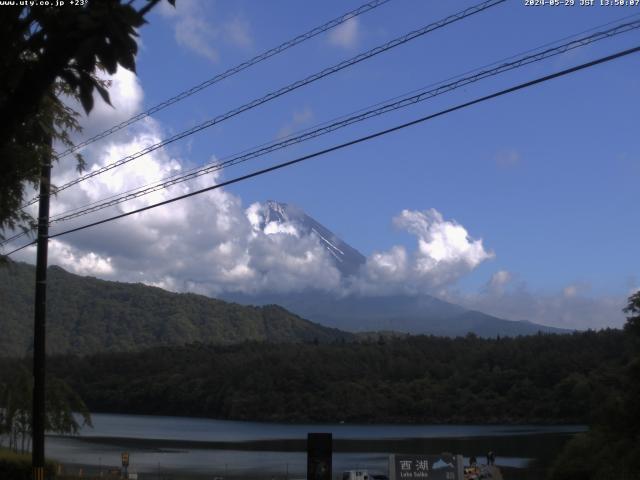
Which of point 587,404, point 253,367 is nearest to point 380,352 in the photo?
point 253,367

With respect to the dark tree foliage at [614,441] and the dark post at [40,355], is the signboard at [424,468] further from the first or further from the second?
the dark tree foliage at [614,441]

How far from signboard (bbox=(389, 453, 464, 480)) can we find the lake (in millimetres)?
35940

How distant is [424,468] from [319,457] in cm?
349

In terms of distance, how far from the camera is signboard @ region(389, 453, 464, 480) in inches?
599

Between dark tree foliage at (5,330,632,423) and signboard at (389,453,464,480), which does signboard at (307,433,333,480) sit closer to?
signboard at (389,453,464,480)

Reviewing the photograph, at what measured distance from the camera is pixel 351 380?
134 metres

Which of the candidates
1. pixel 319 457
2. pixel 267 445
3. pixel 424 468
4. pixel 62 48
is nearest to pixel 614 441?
pixel 424 468

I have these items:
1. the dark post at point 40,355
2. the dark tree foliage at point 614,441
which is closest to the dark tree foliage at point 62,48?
the dark post at point 40,355

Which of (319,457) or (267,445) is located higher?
(319,457)

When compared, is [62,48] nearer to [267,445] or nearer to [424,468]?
[424,468]

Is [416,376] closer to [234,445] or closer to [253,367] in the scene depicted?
[253,367]

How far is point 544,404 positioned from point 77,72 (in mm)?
111438

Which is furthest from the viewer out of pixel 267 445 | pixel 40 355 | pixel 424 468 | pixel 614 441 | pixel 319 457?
pixel 267 445

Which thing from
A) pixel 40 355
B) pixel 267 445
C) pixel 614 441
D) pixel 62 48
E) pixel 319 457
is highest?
pixel 62 48
